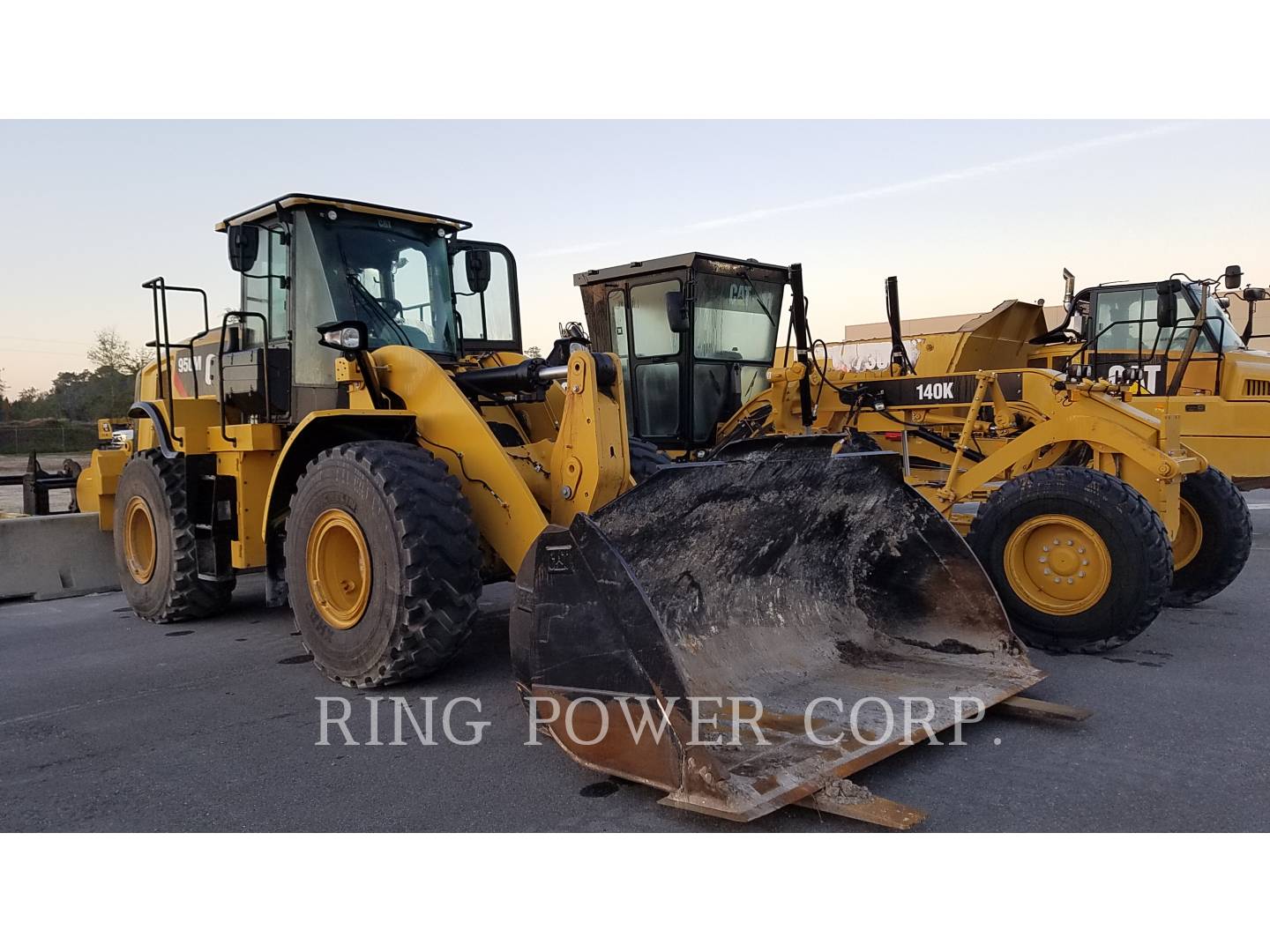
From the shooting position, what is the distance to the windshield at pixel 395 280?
598 cm

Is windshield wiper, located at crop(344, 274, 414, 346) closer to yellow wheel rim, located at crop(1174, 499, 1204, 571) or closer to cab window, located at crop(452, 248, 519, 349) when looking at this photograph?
cab window, located at crop(452, 248, 519, 349)

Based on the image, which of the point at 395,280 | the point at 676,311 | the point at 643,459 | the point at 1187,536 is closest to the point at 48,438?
the point at 676,311

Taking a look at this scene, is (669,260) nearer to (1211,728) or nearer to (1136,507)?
(1136,507)

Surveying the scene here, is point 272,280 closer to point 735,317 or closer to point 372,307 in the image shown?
point 372,307

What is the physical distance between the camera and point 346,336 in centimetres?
535

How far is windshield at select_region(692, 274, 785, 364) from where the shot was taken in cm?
895

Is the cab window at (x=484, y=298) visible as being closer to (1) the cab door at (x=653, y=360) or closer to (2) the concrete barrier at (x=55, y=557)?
(1) the cab door at (x=653, y=360)

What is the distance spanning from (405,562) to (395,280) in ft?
7.67

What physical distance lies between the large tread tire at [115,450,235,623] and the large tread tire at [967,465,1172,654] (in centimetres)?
508

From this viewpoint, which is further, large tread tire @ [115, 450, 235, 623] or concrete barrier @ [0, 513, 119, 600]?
concrete barrier @ [0, 513, 119, 600]

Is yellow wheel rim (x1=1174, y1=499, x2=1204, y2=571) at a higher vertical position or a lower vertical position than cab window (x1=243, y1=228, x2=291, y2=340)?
lower

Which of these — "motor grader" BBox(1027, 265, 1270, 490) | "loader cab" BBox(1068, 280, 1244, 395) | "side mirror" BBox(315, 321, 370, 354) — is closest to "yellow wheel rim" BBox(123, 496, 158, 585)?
"side mirror" BBox(315, 321, 370, 354)

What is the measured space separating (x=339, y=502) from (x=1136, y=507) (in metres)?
4.24

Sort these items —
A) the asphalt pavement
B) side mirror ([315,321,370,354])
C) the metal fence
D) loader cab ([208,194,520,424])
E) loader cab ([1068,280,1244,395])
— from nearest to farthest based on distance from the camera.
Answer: the asphalt pavement
side mirror ([315,321,370,354])
loader cab ([208,194,520,424])
loader cab ([1068,280,1244,395])
the metal fence
